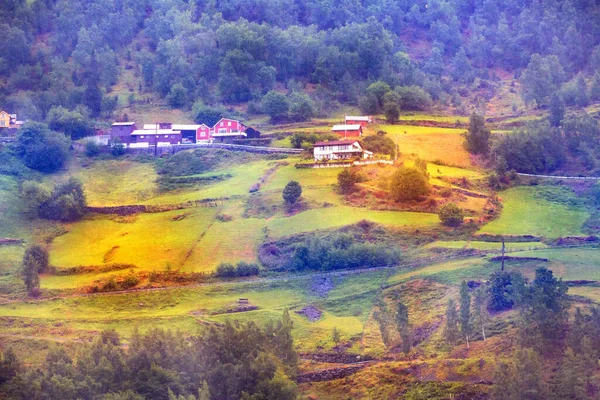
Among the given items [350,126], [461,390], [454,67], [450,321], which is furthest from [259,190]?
[454,67]

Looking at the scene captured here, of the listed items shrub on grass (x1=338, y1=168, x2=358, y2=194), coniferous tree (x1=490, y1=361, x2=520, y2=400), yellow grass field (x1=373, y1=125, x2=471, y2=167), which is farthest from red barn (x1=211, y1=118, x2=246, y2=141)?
coniferous tree (x1=490, y1=361, x2=520, y2=400)

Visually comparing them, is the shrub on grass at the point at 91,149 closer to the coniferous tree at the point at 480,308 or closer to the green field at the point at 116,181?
the green field at the point at 116,181

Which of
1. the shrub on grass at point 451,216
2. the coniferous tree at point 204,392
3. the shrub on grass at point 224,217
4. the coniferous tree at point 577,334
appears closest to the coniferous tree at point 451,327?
the coniferous tree at point 577,334

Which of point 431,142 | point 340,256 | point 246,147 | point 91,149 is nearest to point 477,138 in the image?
point 431,142

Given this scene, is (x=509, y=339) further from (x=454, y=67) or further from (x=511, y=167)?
→ (x=454, y=67)

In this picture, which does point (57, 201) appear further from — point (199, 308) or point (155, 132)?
point (199, 308)

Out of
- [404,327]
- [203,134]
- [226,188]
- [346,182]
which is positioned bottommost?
[404,327]

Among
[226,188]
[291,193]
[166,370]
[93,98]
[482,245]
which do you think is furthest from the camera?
[93,98]
